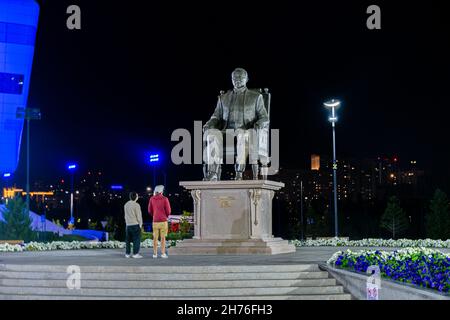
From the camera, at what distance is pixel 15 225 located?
29750 mm

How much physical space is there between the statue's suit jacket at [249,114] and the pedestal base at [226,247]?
290 cm

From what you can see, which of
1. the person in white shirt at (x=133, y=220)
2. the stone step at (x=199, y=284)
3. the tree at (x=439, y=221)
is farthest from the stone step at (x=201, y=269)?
the tree at (x=439, y=221)

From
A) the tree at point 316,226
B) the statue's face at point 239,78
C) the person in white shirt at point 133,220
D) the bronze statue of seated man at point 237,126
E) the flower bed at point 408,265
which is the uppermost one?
the statue's face at point 239,78

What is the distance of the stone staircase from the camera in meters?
11.4

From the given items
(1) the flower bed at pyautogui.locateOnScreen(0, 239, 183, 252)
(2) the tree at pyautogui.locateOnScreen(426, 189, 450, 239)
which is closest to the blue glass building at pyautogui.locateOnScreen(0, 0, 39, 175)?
(2) the tree at pyautogui.locateOnScreen(426, 189, 450, 239)

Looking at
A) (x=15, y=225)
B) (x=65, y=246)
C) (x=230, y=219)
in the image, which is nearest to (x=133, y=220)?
(x=230, y=219)

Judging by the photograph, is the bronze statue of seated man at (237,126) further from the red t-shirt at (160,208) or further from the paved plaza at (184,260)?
the paved plaza at (184,260)

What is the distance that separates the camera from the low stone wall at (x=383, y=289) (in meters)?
9.66

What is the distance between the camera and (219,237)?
16938mm

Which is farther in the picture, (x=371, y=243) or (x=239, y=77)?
(x=371, y=243)

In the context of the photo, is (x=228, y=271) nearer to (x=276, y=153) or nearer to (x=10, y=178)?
(x=276, y=153)

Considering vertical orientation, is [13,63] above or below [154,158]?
above

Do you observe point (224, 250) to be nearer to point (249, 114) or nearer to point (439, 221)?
point (249, 114)

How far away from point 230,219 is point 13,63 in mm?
50755
